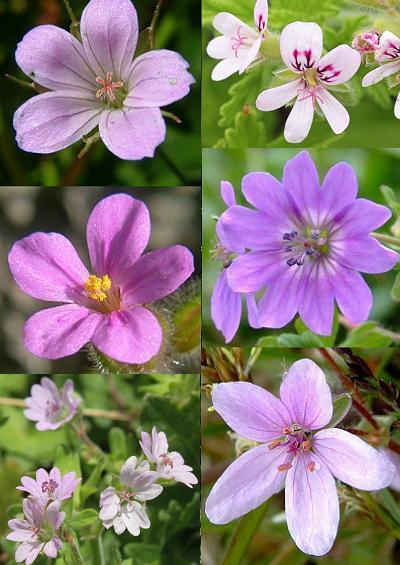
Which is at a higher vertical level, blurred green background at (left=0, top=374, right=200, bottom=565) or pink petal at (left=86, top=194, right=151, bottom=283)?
pink petal at (left=86, top=194, right=151, bottom=283)

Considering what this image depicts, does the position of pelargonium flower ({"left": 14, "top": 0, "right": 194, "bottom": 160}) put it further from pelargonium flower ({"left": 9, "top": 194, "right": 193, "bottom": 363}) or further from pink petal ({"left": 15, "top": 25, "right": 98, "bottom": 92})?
pelargonium flower ({"left": 9, "top": 194, "right": 193, "bottom": 363})

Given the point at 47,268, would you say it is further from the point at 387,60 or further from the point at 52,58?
the point at 387,60

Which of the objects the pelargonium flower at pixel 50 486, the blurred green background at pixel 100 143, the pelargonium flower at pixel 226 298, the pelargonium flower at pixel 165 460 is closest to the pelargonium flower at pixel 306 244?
the pelargonium flower at pixel 226 298

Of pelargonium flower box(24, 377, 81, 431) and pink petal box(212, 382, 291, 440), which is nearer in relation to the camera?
pink petal box(212, 382, 291, 440)

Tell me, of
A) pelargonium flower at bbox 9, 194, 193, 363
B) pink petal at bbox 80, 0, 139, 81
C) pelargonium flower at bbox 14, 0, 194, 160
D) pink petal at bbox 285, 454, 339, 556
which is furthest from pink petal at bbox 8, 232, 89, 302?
pink petal at bbox 285, 454, 339, 556

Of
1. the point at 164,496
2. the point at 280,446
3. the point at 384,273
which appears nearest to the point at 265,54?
the point at 384,273

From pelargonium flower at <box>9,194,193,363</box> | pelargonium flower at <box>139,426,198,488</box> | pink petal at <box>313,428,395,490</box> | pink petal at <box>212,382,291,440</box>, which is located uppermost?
pelargonium flower at <box>9,194,193,363</box>
